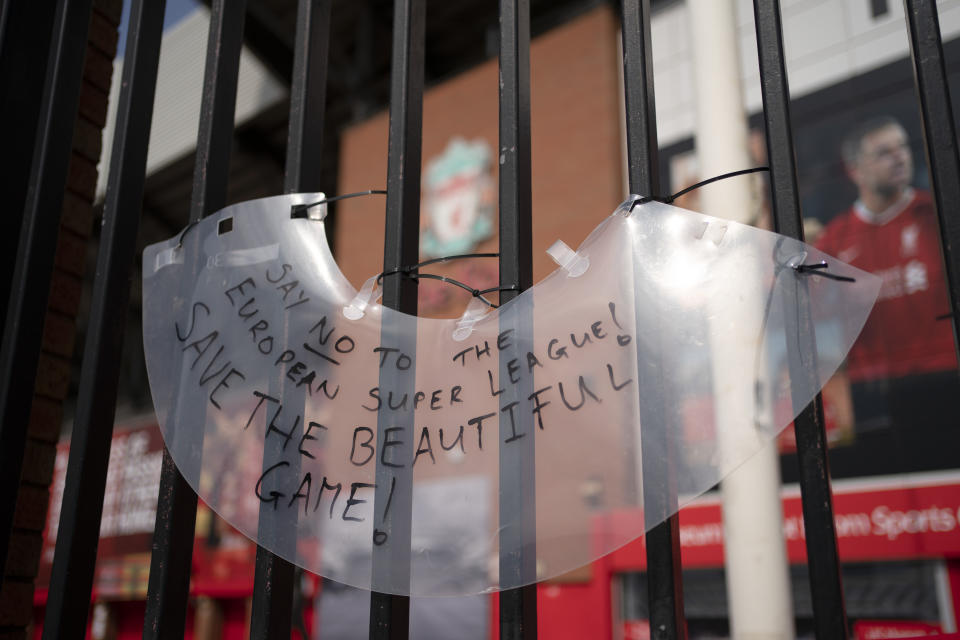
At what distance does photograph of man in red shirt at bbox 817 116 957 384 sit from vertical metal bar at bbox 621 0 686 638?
3.16 meters

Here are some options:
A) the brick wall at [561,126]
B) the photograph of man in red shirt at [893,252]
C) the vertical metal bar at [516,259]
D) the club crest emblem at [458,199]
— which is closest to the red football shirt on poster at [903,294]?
the photograph of man in red shirt at [893,252]

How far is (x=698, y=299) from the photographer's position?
78cm

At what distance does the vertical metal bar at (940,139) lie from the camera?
2.31ft

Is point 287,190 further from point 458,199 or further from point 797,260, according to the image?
point 458,199

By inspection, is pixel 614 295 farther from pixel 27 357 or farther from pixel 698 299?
pixel 27 357

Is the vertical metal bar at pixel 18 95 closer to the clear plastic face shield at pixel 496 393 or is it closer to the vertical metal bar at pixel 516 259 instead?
the clear plastic face shield at pixel 496 393

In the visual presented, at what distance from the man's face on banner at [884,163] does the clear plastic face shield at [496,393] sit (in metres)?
3.48

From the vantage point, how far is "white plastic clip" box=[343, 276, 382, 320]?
3.06ft

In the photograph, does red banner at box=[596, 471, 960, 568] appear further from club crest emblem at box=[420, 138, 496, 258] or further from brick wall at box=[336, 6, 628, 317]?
club crest emblem at box=[420, 138, 496, 258]

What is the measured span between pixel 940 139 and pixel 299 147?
2.33 ft

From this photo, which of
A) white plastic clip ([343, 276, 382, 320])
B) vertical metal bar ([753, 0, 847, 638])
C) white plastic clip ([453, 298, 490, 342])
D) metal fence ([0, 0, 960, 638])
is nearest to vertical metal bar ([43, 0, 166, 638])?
metal fence ([0, 0, 960, 638])

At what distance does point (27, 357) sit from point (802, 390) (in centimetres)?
100

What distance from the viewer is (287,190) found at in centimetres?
104

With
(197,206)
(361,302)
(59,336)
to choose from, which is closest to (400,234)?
(361,302)
